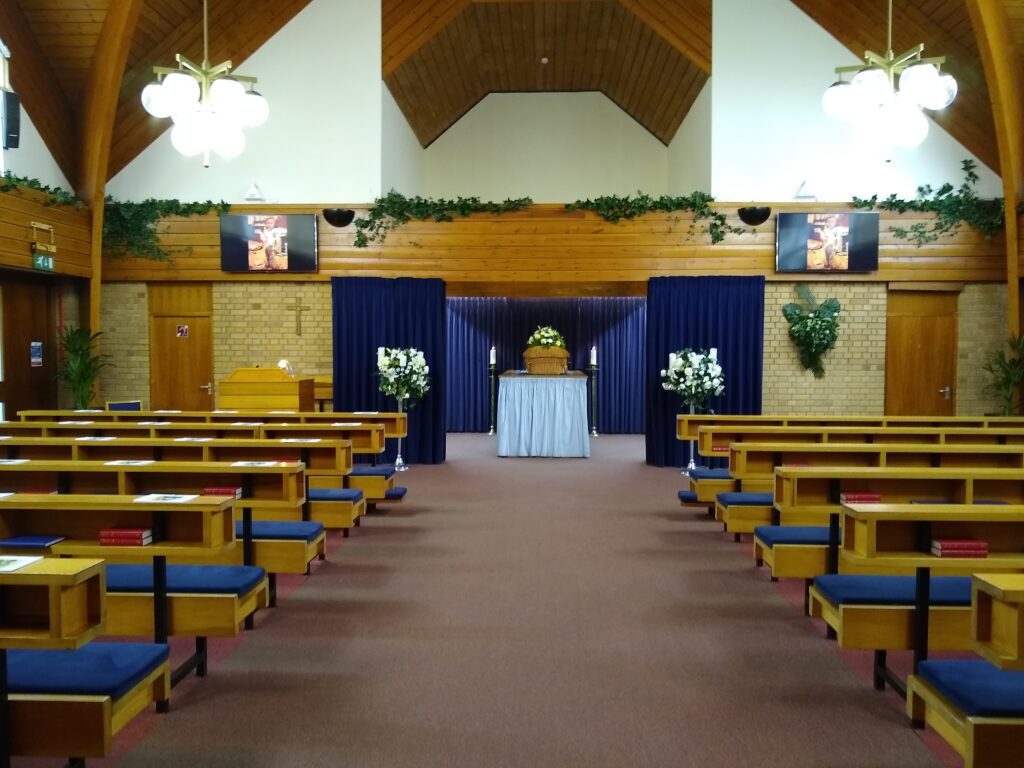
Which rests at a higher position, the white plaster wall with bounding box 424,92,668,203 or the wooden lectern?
the white plaster wall with bounding box 424,92,668,203

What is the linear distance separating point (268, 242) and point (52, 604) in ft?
27.6

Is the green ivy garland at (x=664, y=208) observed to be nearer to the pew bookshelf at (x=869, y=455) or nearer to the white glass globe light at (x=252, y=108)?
the white glass globe light at (x=252, y=108)

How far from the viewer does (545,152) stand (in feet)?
41.3

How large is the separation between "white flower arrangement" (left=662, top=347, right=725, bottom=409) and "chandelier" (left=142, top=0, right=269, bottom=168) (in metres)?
5.26

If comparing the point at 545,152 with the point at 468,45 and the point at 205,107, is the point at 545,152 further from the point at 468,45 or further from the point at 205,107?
the point at 205,107

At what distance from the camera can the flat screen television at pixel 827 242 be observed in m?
9.35

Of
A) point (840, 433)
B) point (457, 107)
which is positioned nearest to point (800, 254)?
point (840, 433)

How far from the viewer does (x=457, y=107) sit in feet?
40.2

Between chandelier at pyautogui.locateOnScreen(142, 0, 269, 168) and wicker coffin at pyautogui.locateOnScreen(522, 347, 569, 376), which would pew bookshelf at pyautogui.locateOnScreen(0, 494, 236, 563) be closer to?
chandelier at pyautogui.locateOnScreen(142, 0, 269, 168)

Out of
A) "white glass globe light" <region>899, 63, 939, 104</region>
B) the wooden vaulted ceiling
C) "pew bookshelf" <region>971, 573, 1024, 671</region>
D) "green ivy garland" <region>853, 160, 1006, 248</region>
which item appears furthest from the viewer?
"green ivy garland" <region>853, 160, 1006, 248</region>

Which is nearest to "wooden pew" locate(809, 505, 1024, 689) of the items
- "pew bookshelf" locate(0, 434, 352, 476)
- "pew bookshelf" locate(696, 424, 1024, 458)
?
"pew bookshelf" locate(696, 424, 1024, 458)

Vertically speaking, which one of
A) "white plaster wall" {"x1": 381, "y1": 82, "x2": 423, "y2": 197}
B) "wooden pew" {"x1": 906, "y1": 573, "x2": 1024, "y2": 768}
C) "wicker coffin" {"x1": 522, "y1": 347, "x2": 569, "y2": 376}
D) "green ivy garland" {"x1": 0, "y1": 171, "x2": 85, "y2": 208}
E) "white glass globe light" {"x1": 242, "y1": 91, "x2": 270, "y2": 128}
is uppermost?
"white plaster wall" {"x1": 381, "y1": 82, "x2": 423, "y2": 197}

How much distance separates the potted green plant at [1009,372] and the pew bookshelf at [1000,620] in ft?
26.7

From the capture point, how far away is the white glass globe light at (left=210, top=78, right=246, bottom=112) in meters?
6.02
